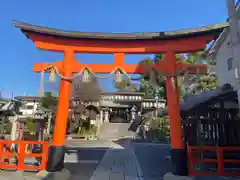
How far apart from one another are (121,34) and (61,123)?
346 cm

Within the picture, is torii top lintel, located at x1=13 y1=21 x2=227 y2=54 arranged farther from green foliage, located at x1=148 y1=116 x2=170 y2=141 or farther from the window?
green foliage, located at x1=148 y1=116 x2=170 y2=141

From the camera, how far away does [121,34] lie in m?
6.23

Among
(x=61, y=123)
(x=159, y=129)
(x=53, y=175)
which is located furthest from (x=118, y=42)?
(x=159, y=129)

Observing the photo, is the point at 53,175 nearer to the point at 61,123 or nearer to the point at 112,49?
the point at 61,123

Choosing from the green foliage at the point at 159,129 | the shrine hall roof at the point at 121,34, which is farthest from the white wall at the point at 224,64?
the shrine hall roof at the point at 121,34

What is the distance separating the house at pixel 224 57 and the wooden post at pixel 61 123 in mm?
10418

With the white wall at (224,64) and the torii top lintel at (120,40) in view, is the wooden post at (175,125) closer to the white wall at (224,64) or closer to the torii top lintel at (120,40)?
the torii top lintel at (120,40)

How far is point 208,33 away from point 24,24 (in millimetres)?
5744

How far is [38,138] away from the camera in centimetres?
1135

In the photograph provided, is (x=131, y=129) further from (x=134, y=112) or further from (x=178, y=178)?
(x=178, y=178)

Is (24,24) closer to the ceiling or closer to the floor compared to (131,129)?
closer to the ceiling

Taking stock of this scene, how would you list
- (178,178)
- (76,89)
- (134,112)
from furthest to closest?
1. (134,112)
2. (76,89)
3. (178,178)

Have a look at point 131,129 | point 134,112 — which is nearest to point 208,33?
point 131,129

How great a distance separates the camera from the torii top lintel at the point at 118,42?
19.6 feet
